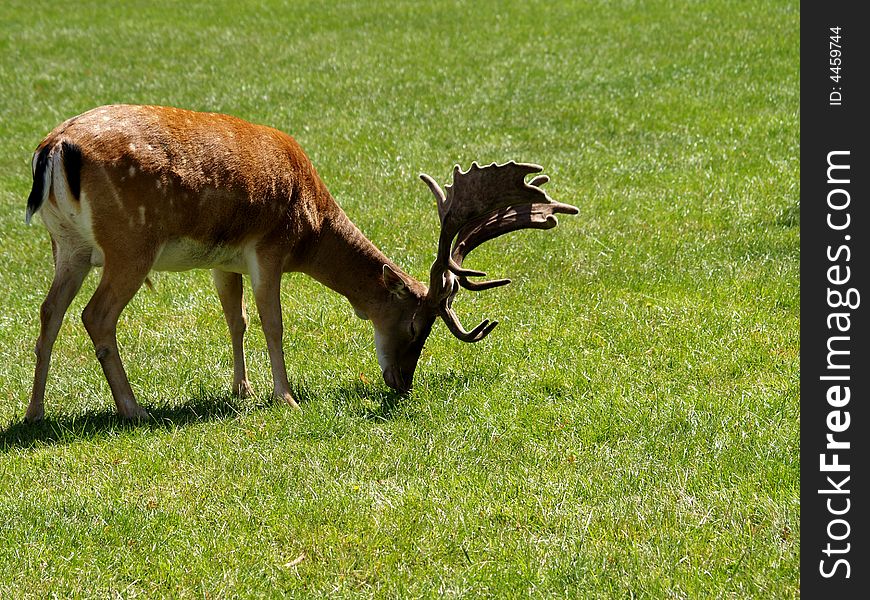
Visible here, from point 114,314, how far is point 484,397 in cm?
236

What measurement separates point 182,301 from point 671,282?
4113 millimetres

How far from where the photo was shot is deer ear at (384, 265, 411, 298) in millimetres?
7695

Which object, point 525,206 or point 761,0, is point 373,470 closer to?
point 525,206

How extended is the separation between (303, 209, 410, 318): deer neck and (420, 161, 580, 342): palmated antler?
1.66ft

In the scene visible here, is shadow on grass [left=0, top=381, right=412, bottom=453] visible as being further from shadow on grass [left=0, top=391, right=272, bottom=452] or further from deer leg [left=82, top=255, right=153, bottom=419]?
deer leg [left=82, top=255, right=153, bottom=419]

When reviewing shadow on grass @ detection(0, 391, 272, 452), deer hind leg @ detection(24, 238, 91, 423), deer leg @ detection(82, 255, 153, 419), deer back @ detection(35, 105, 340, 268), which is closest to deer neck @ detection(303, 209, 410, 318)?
deer back @ detection(35, 105, 340, 268)

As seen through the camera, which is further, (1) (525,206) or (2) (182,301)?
(2) (182,301)

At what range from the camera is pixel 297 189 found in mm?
7574

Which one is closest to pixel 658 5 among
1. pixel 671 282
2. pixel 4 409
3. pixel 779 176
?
pixel 779 176

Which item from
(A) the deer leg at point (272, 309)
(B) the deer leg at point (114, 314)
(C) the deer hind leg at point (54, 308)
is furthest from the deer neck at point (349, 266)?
(C) the deer hind leg at point (54, 308)

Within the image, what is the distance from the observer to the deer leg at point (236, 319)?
25.3 ft

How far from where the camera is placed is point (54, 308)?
698 cm

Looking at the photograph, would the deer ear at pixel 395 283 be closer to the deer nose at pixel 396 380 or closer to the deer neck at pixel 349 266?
the deer neck at pixel 349 266

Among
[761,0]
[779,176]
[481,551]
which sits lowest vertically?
[481,551]
